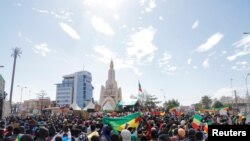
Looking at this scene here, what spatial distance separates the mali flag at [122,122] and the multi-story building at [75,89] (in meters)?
171

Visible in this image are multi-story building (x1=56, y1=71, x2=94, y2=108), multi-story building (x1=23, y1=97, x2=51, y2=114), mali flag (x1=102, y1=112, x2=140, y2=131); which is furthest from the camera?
multi-story building (x1=56, y1=71, x2=94, y2=108)

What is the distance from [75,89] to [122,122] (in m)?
174

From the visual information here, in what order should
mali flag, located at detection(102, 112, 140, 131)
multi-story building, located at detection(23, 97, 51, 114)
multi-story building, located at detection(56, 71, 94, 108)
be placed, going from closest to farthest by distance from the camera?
1. mali flag, located at detection(102, 112, 140, 131)
2. multi-story building, located at detection(23, 97, 51, 114)
3. multi-story building, located at detection(56, 71, 94, 108)

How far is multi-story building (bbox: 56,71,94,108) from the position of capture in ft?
602

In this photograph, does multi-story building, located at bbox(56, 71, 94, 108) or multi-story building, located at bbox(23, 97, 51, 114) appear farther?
multi-story building, located at bbox(56, 71, 94, 108)

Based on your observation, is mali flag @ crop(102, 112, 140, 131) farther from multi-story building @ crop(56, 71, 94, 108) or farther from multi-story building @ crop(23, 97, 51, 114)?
multi-story building @ crop(56, 71, 94, 108)

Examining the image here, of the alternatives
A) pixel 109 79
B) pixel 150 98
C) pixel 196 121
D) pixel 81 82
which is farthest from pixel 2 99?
pixel 81 82

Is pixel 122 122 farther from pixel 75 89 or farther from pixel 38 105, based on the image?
pixel 75 89

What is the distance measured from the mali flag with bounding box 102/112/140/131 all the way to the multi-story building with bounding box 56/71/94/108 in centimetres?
17089

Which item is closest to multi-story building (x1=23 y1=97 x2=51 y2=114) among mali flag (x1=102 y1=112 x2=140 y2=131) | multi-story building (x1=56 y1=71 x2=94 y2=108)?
multi-story building (x1=56 y1=71 x2=94 y2=108)

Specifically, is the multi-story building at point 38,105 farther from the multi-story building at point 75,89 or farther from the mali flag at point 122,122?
the mali flag at point 122,122

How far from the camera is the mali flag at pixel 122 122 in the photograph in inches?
452

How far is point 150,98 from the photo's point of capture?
113375 mm

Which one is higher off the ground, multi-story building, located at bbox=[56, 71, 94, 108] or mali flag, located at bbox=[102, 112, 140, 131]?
multi-story building, located at bbox=[56, 71, 94, 108]
